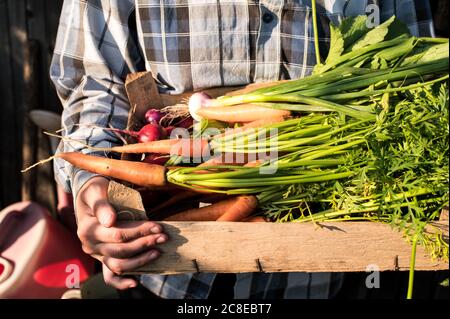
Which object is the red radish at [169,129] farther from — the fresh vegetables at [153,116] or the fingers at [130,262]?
the fingers at [130,262]

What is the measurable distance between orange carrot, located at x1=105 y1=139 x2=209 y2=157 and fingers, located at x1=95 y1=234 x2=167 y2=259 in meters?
0.27

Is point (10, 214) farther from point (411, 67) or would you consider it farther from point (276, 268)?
point (411, 67)

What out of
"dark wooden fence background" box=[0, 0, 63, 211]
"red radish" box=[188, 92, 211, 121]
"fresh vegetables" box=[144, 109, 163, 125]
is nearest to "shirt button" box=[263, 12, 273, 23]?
"red radish" box=[188, 92, 211, 121]

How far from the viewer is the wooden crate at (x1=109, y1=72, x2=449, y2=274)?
1288mm

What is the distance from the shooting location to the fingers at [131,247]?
1281 mm

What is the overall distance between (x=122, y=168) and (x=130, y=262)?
0.86 ft

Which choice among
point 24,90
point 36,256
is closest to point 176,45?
point 36,256

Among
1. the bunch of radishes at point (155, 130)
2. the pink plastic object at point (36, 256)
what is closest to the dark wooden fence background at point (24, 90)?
the pink plastic object at point (36, 256)

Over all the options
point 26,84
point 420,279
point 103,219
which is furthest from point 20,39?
point 420,279

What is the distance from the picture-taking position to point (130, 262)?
4.35ft

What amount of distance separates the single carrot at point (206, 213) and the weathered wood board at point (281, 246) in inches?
4.9

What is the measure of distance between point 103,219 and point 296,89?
59 centimetres

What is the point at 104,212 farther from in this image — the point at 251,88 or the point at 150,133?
the point at 251,88
